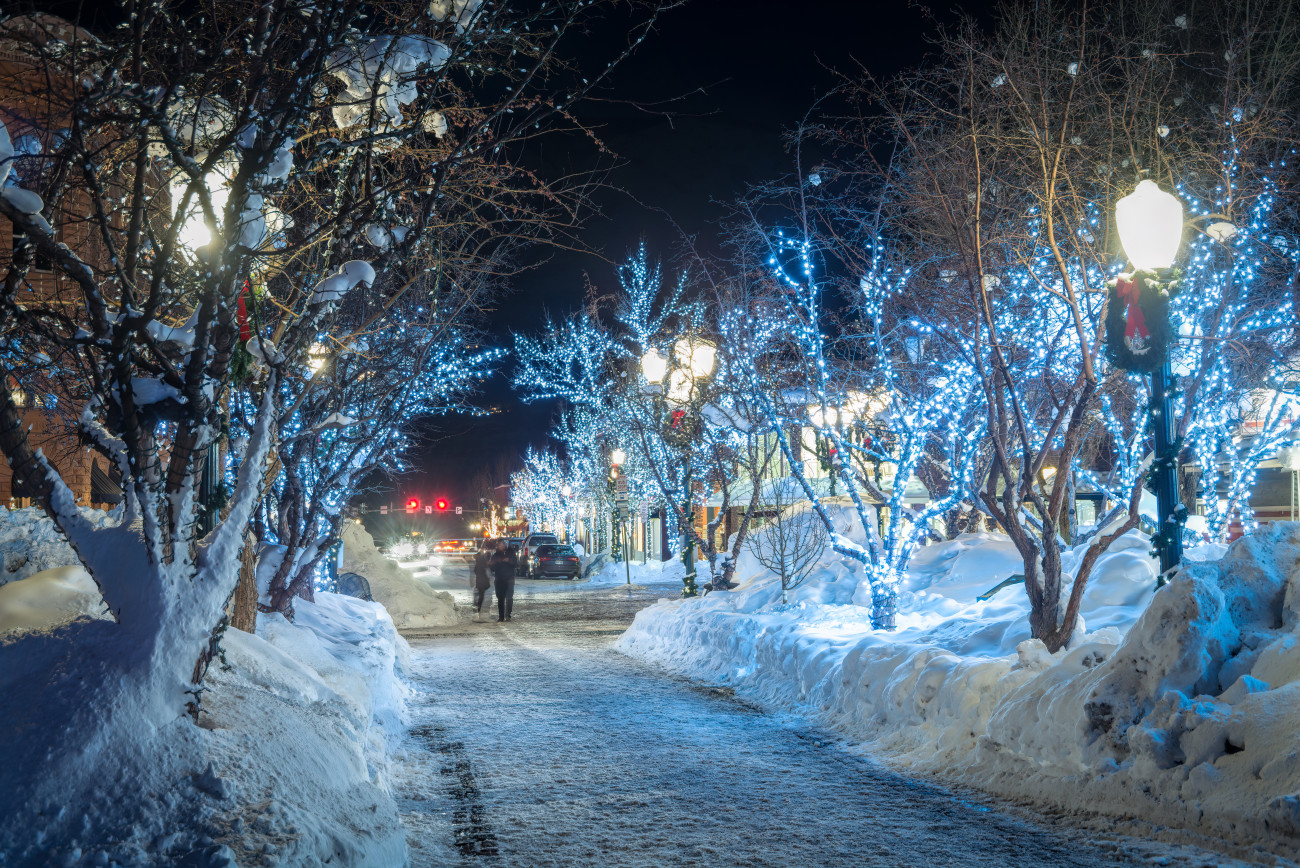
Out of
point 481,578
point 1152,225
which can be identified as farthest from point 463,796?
point 481,578

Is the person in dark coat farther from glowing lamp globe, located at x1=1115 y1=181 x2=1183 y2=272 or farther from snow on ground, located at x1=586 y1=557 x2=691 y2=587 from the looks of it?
glowing lamp globe, located at x1=1115 y1=181 x2=1183 y2=272

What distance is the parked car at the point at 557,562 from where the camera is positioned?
40.1 m

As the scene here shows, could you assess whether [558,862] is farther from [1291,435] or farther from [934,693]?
[1291,435]

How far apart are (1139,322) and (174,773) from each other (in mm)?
7411

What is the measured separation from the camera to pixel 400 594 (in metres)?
22.6

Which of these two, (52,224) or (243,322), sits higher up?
(52,224)

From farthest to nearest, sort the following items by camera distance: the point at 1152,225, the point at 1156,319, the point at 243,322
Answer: the point at 1156,319 → the point at 1152,225 → the point at 243,322

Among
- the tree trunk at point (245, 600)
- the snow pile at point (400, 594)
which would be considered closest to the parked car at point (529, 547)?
the snow pile at point (400, 594)

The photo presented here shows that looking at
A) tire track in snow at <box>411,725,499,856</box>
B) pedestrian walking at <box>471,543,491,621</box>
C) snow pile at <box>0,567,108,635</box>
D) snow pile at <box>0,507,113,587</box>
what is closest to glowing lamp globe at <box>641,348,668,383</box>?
tire track in snow at <box>411,725,499,856</box>

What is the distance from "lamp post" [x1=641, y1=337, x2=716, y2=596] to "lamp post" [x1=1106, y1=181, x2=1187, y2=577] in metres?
7.87

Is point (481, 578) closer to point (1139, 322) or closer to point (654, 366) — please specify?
point (654, 366)

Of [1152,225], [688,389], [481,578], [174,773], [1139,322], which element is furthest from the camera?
[481,578]

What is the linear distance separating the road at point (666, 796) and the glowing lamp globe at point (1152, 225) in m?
4.23

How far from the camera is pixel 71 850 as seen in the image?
154 inches
